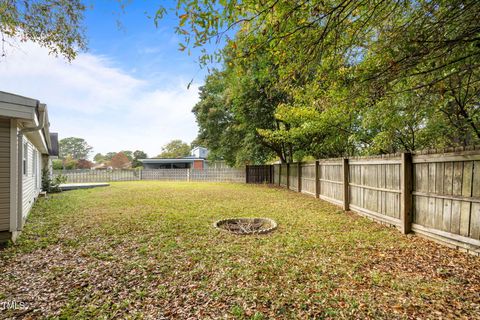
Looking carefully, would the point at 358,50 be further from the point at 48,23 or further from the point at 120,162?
the point at 120,162

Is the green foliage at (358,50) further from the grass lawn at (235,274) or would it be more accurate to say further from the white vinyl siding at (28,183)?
the white vinyl siding at (28,183)

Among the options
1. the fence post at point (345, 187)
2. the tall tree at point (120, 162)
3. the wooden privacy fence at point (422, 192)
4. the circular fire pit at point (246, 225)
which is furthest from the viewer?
the tall tree at point (120, 162)

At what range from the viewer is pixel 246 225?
5270mm

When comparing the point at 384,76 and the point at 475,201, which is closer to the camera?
the point at 475,201

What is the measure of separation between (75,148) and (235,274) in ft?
239

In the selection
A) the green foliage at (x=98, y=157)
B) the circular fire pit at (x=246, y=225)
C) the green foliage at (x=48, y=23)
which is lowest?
the circular fire pit at (x=246, y=225)

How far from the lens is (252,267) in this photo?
3.03 metres

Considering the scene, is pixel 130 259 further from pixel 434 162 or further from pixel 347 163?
pixel 347 163

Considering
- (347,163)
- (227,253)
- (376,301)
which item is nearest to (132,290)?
(227,253)

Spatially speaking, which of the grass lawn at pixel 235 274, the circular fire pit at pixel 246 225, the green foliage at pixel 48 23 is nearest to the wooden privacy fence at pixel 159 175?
the circular fire pit at pixel 246 225

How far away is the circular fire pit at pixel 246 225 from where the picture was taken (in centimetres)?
485

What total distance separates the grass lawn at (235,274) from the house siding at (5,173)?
54cm

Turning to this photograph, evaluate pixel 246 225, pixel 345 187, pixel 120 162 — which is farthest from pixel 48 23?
pixel 120 162

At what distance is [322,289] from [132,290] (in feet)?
6.71
